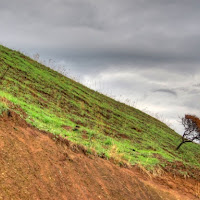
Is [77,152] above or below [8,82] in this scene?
below

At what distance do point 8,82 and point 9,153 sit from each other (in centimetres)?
955

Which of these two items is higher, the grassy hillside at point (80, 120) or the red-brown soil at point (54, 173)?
the grassy hillside at point (80, 120)

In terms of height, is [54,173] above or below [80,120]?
below

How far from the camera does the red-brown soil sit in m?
4.32

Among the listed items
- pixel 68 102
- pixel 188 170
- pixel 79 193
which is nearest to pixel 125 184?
pixel 79 193

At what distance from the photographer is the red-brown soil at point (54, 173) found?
14.2 feet

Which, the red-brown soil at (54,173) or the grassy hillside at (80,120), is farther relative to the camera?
the grassy hillside at (80,120)

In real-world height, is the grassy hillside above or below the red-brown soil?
above

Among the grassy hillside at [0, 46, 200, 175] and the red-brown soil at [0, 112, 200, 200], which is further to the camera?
the grassy hillside at [0, 46, 200, 175]

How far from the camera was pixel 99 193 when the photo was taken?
18.6 feet

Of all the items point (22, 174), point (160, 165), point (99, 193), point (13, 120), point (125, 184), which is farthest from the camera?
point (160, 165)

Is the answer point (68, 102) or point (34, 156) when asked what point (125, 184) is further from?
point (68, 102)

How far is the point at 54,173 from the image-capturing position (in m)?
5.15

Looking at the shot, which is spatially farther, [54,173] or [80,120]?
[80,120]
